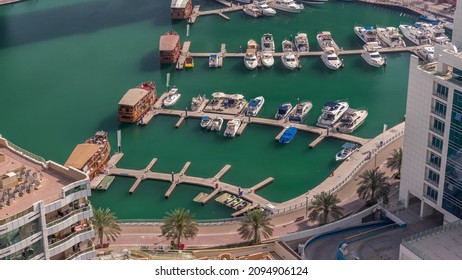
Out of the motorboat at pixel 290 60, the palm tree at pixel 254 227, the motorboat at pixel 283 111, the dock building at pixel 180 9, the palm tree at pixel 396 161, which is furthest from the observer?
the dock building at pixel 180 9

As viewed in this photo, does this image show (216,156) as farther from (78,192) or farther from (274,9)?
(274,9)

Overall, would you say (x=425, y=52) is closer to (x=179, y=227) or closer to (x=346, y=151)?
(x=346, y=151)

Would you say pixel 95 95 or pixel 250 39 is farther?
pixel 250 39

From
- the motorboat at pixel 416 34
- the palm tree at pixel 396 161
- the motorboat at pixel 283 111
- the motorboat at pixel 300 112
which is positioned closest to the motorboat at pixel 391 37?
the motorboat at pixel 416 34

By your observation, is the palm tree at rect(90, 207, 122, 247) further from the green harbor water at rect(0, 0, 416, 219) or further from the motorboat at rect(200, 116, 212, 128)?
the motorboat at rect(200, 116, 212, 128)

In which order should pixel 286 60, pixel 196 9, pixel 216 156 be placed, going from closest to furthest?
pixel 216 156 < pixel 286 60 < pixel 196 9

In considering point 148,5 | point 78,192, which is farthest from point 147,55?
point 78,192

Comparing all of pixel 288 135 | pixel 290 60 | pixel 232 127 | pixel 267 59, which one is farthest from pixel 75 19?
pixel 288 135

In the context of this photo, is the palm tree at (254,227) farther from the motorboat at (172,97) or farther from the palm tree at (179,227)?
the motorboat at (172,97)
